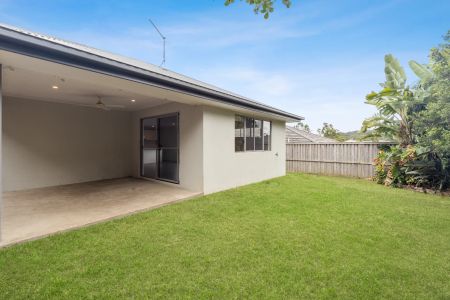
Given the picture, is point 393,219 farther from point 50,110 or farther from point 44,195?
point 50,110

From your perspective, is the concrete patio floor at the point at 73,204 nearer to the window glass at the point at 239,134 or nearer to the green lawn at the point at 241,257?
the green lawn at the point at 241,257

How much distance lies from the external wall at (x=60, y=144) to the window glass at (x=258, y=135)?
204 inches

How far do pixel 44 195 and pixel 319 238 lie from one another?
6.76m

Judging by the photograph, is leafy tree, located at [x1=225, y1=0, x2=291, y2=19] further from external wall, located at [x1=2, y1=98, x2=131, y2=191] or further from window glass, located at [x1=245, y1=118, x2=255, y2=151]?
external wall, located at [x1=2, y1=98, x2=131, y2=191]

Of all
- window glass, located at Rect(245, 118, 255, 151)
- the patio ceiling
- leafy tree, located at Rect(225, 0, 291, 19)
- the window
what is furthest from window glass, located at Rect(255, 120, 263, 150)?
leafy tree, located at Rect(225, 0, 291, 19)

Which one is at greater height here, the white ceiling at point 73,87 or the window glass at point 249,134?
the white ceiling at point 73,87

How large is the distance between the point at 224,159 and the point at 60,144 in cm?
552

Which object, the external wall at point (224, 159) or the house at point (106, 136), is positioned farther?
the external wall at point (224, 159)

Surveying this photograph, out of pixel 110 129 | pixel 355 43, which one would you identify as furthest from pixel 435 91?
pixel 110 129

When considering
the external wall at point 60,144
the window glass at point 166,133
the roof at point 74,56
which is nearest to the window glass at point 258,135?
the window glass at point 166,133

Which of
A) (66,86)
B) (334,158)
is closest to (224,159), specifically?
(66,86)

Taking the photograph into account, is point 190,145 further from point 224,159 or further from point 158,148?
point 158,148

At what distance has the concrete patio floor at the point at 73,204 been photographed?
3.66 m

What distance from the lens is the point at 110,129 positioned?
845 cm
